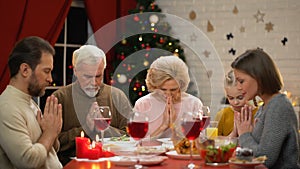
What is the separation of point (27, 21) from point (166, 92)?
1.89m

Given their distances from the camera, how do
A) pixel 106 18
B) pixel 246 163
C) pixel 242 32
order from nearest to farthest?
pixel 246 163
pixel 106 18
pixel 242 32

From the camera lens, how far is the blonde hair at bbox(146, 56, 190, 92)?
153 inches

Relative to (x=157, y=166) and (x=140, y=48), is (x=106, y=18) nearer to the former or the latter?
(x=140, y=48)

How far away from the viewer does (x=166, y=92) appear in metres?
3.92

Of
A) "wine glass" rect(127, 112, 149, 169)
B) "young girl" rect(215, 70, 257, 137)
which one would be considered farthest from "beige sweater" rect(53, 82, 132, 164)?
"wine glass" rect(127, 112, 149, 169)

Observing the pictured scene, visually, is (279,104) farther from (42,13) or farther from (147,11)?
(147,11)

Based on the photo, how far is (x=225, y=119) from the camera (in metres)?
3.95

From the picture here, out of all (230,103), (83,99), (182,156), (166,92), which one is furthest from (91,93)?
A: (182,156)

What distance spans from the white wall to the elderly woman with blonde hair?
2.28 meters

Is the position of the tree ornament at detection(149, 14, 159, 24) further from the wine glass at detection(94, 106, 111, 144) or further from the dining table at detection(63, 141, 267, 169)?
the dining table at detection(63, 141, 267, 169)

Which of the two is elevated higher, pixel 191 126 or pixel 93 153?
pixel 191 126

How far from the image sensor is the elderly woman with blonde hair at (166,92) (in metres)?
3.89

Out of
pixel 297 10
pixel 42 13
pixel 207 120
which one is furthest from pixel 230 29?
pixel 207 120

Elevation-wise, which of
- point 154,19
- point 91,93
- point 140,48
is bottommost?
point 91,93
